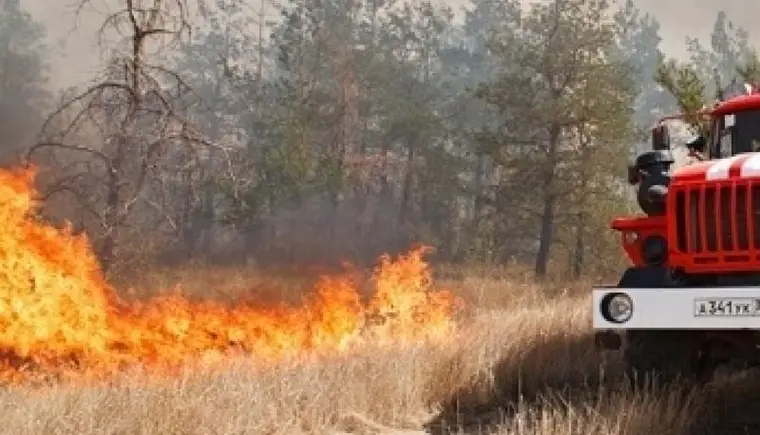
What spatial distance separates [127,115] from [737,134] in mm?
8853

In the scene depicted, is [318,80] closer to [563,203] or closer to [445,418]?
[563,203]

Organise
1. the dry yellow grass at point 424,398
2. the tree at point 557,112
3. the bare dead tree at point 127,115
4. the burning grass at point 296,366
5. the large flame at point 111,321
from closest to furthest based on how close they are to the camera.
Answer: the dry yellow grass at point 424,398, the burning grass at point 296,366, the large flame at point 111,321, the bare dead tree at point 127,115, the tree at point 557,112

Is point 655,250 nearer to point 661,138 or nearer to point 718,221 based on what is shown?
point 718,221

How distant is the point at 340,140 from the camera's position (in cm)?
3816

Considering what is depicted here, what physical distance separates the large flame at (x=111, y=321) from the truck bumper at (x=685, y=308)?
3.69 m

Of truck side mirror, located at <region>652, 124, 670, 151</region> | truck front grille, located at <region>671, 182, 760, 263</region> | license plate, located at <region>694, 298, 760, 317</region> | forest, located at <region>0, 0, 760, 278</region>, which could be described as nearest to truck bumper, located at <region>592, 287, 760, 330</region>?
license plate, located at <region>694, 298, 760, 317</region>

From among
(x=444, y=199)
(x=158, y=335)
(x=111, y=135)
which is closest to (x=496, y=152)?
(x=444, y=199)

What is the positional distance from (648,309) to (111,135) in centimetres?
966

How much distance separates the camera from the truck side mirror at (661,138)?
310 inches

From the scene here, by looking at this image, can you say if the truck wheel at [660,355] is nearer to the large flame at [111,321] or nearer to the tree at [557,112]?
the large flame at [111,321]

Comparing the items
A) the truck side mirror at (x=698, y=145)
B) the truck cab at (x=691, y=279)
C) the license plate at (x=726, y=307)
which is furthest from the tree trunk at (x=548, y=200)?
the license plate at (x=726, y=307)

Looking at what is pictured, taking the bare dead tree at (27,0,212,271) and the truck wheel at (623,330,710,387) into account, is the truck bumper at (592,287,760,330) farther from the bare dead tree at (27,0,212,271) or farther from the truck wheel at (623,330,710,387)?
the bare dead tree at (27,0,212,271)

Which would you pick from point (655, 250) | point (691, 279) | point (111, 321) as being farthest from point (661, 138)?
point (111, 321)

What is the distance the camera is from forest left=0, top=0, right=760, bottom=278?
1396 centimetres
